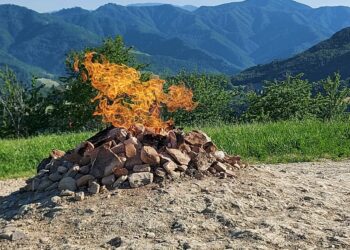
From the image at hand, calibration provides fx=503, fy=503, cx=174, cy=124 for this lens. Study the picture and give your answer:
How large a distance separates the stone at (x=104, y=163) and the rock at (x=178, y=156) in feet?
2.61

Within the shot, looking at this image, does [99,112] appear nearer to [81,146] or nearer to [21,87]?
[81,146]

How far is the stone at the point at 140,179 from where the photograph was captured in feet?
25.2

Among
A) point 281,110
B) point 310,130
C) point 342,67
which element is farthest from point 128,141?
point 342,67

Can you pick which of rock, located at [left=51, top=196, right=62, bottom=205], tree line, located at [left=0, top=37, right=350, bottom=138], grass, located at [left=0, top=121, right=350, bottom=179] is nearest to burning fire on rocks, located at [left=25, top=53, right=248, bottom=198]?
rock, located at [left=51, top=196, right=62, bottom=205]

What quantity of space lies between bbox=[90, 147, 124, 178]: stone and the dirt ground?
422mm

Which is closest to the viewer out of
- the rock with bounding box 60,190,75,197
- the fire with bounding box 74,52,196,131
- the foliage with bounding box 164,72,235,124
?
the rock with bounding box 60,190,75,197

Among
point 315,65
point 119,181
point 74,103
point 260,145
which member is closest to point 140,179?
point 119,181

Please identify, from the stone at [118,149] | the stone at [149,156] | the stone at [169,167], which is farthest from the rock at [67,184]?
the stone at [169,167]

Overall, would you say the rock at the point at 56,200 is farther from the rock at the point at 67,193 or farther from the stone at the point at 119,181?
the stone at the point at 119,181

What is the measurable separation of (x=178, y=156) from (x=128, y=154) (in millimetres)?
791

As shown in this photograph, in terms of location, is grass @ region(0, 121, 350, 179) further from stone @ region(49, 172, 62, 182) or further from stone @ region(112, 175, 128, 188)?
stone @ region(112, 175, 128, 188)

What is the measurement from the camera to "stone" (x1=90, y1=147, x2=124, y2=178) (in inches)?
306

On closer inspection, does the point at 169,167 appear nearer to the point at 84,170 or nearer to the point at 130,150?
the point at 130,150

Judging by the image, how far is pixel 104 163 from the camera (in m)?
7.87
